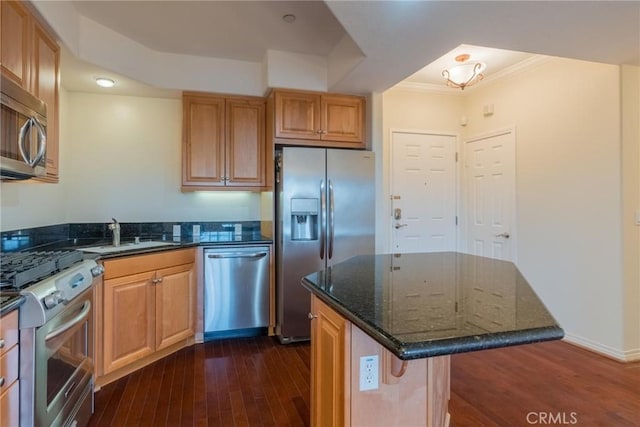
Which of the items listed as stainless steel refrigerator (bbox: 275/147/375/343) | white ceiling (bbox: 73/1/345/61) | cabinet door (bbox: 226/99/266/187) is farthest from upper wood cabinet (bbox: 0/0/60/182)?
stainless steel refrigerator (bbox: 275/147/375/343)

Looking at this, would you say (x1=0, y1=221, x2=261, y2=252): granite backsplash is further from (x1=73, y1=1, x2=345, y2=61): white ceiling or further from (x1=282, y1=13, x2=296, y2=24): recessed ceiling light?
(x1=282, y1=13, x2=296, y2=24): recessed ceiling light

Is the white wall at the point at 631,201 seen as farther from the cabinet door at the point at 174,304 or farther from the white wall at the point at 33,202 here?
the white wall at the point at 33,202

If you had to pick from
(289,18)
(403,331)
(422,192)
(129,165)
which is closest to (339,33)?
(289,18)

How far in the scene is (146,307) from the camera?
8.75ft

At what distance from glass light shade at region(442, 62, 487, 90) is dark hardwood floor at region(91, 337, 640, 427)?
2459 mm

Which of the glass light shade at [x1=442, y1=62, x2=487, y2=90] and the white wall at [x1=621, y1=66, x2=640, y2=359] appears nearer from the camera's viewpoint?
the white wall at [x1=621, y1=66, x2=640, y2=359]

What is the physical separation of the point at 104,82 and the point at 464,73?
321 centimetres

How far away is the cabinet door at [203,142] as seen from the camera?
11.1 ft

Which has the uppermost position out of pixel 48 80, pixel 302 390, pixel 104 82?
pixel 104 82

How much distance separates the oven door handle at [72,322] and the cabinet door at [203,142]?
1617 millimetres

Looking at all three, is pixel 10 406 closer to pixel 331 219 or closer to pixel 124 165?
pixel 331 219

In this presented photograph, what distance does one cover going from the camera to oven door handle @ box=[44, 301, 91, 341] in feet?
5.14

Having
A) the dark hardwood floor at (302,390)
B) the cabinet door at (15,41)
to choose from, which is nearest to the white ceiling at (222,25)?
the cabinet door at (15,41)

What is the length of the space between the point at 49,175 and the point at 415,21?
93.1 inches
